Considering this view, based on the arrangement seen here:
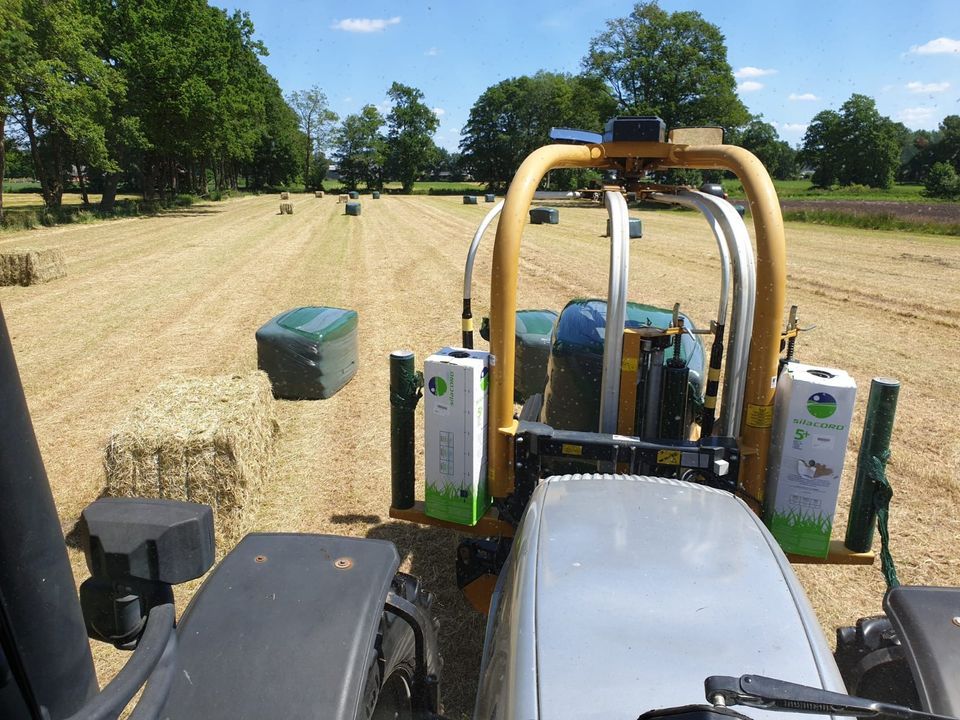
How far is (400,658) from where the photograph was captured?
9.27 ft

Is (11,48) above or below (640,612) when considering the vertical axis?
above

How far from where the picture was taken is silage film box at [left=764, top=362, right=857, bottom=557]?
3.63 metres

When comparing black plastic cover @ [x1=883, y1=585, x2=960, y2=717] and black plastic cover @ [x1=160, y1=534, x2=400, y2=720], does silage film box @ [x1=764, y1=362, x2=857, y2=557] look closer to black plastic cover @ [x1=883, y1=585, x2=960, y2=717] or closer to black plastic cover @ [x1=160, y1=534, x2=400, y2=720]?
black plastic cover @ [x1=883, y1=585, x2=960, y2=717]

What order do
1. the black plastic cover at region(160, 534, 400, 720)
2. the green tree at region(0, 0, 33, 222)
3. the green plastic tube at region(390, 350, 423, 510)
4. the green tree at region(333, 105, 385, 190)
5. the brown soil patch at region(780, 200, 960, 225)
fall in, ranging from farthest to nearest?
1. the green tree at region(333, 105, 385, 190)
2. the brown soil patch at region(780, 200, 960, 225)
3. the green tree at region(0, 0, 33, 222)
4. the green plastic tube at region(390, 350, 423, 510)
5. the black plastic cover at region(160, 534, 400, 720)

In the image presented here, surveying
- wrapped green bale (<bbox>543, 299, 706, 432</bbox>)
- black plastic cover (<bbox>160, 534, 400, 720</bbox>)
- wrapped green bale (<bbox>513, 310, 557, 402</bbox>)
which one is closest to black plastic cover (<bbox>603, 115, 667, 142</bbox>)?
wrapped green bale (<bbox>543, 299, 706, 432</bbox>)

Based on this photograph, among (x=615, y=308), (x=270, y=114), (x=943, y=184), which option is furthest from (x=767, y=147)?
(x=615, y=308)

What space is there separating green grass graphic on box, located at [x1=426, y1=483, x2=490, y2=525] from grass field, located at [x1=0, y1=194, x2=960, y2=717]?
0.72m

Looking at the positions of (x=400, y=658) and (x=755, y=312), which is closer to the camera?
(x=400, y=658)

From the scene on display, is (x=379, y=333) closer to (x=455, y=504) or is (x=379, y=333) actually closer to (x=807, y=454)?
(x=455, y=504)

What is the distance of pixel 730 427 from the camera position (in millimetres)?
4102

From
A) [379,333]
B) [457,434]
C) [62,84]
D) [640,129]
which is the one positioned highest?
[62,84]

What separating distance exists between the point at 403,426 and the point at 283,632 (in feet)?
8.31

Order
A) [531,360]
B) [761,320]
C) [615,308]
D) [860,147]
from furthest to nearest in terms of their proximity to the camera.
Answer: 1. [860,147]
2. [531,360]
3. [615,308]
4. [761,320]

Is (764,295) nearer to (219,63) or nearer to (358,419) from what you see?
(358,419)
